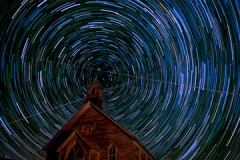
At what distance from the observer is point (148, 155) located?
21.8m

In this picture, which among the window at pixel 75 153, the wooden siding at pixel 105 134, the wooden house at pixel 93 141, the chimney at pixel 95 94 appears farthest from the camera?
the chimney at pixel 95 94

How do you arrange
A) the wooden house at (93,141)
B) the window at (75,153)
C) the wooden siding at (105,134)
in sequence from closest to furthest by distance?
the window at (75,153), the wooden house at (93,141), the wooden siding at (105,134)

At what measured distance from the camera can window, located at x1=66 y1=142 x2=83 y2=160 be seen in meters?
16.8

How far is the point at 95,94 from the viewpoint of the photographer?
76.9ft

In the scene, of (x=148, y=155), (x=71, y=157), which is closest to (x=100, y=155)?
(x=71, y=157)

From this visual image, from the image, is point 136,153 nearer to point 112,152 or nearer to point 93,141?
point 112,152

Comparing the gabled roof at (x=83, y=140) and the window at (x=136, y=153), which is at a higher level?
the gabled roof at (x=83, y=140)

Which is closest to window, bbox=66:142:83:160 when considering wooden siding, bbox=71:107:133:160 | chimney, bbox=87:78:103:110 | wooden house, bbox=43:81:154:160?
wooden house, bbox=43:81:154:160

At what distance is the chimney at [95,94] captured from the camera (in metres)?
23.0

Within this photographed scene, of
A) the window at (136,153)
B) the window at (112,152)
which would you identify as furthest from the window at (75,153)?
the window at (136,153)

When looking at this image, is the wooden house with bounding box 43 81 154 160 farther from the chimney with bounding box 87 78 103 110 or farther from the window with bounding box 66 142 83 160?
the chimney with bounding box 87 78 103 110

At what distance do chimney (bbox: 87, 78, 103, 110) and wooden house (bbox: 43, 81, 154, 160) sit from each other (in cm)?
223

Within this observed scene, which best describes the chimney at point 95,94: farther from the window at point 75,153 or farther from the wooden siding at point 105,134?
the window at point 75,153

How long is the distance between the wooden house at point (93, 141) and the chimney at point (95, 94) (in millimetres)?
2226
